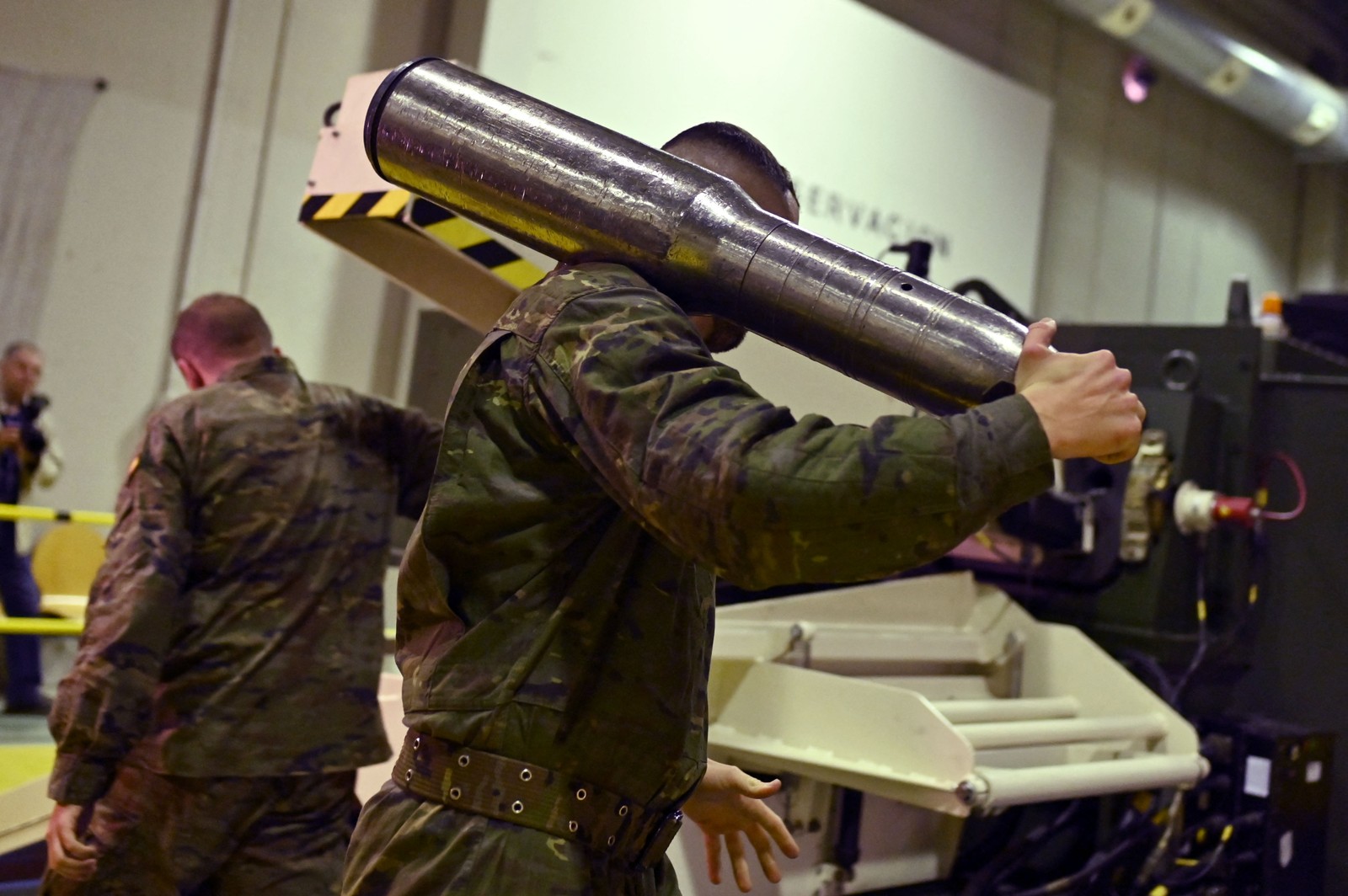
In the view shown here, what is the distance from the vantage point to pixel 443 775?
42.1 inches

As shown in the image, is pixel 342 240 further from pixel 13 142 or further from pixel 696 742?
pixel 13 142

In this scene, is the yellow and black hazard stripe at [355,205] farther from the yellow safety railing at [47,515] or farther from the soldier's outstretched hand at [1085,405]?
the yellow safety railing at [47,515]

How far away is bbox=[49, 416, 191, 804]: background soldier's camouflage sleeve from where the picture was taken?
75.2 inches

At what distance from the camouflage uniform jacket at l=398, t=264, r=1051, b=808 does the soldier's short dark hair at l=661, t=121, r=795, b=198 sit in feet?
0.72

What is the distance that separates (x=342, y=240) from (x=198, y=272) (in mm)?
2342

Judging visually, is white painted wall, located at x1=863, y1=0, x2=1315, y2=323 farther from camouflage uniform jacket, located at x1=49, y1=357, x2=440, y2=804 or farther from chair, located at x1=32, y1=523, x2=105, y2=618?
camouflage uniform jacket, located at x1=49, y1=357, x2=440, y2=804

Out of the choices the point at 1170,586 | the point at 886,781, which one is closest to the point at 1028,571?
the point at 1170,586

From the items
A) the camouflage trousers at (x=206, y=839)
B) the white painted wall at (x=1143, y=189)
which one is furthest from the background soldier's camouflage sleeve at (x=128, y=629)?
Answer: the white painted wall at (x=1143, y=189)

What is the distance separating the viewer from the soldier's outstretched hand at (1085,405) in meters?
0.89

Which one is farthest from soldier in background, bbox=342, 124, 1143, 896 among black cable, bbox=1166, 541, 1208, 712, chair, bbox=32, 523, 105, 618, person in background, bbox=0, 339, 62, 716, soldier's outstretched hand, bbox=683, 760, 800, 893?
chair, bbox=32, 523, 105, 618

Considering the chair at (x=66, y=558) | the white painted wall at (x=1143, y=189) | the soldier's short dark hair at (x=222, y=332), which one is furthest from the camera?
the white painted wall at (x=1143, y=189)

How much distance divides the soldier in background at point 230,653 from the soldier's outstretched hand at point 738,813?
3.23 feet

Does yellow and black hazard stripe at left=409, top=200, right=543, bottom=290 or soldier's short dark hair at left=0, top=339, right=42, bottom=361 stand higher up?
yellow and black hazard stripe at left=409, top=200, right=543, bottom=290

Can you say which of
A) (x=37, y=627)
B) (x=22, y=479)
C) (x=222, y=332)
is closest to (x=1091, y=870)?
(x=222, y=332)
